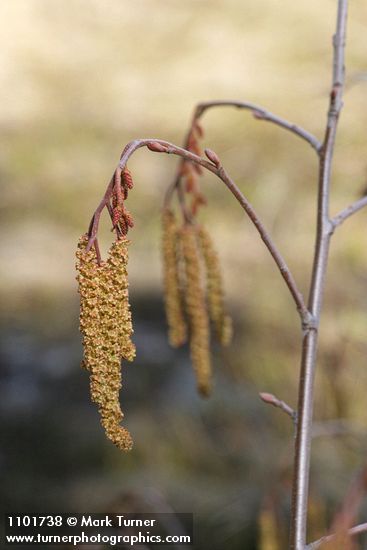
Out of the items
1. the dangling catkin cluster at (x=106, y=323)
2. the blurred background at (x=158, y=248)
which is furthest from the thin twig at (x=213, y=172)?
the blurred background at (x=158, y=248)

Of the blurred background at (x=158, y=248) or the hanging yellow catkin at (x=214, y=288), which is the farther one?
the blurred background at (x=158, y=248)

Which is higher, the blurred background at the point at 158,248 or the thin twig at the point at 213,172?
the blurred background at the point at 158,248

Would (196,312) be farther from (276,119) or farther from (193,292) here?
(276,119)

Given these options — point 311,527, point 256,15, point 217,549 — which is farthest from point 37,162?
point 311,527

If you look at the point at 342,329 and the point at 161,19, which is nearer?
the point at 342,329

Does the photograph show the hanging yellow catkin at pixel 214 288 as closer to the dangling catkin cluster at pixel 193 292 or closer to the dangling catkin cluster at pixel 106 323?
the dangling catkin cluster at pixel 193 292

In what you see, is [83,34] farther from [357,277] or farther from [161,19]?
[357,277]

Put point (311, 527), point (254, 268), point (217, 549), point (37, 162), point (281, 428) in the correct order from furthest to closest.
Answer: point (37, 162), point (254, 268), point (281, 428), point (217, 549), point (311, 527)

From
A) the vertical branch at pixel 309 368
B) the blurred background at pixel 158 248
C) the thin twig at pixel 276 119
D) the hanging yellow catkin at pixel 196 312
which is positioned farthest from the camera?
the blurred background at pixel 158 248
